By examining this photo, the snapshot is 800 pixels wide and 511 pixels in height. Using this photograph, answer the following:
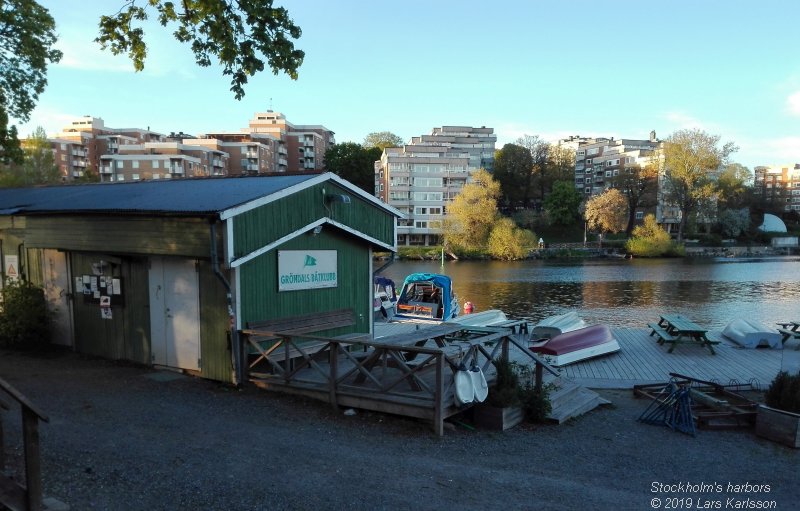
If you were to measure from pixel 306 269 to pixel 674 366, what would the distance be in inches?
381

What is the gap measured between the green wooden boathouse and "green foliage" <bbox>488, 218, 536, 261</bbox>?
62.2 m

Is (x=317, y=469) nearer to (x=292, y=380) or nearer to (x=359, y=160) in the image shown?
(x=292, y=380)

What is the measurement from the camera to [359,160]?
340 feet

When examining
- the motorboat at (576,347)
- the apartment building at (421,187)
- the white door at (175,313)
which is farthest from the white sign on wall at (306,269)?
the apartment building at (421,187)

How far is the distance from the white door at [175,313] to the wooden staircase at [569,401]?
6527 mm

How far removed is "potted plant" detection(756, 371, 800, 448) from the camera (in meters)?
8.20

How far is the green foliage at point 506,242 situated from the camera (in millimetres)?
73375

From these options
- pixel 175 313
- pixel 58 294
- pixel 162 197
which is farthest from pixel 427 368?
pixel 58 294

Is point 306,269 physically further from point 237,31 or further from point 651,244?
point 651,244

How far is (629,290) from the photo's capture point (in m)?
42.1

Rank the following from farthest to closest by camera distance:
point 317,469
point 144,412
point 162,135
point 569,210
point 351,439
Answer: point 162,135, point 569,210, point 144,412, point 351,439, point 317,469

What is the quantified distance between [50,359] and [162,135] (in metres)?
125

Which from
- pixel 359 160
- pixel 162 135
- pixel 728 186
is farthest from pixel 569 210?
pixel 162 135

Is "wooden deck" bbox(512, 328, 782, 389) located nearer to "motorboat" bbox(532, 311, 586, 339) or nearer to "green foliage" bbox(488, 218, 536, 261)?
"motorboat" bbox(532, 311, 586, 339)
